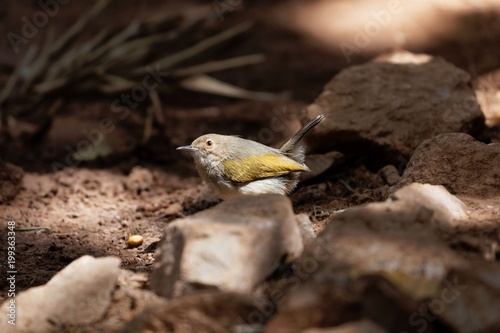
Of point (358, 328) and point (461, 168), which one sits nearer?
point (358, 328)

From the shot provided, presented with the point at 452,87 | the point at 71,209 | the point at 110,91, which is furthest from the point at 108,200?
the point at 452,87

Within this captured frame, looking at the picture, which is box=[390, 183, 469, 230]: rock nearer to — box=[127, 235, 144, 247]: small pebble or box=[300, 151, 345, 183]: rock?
box=[300, 151, 345, 183]: rock

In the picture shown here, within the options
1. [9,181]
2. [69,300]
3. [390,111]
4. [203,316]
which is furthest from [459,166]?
[9,181]

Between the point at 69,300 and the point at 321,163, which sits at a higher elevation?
the point at 69,300

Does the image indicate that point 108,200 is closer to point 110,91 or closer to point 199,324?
point 110,91

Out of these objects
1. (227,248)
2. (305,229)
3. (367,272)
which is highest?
(227,248)

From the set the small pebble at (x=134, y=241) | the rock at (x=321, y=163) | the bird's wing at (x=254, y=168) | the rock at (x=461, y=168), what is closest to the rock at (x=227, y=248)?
the rock at (x=461, y=168)

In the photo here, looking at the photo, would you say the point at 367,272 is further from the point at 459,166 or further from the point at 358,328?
the point at 459,166

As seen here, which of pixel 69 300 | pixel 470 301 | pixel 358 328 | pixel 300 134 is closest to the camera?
pixel 358 328

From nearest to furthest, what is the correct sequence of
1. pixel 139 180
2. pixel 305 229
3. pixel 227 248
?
pixel 227 248
pixel 305 229
pixel 139 180
